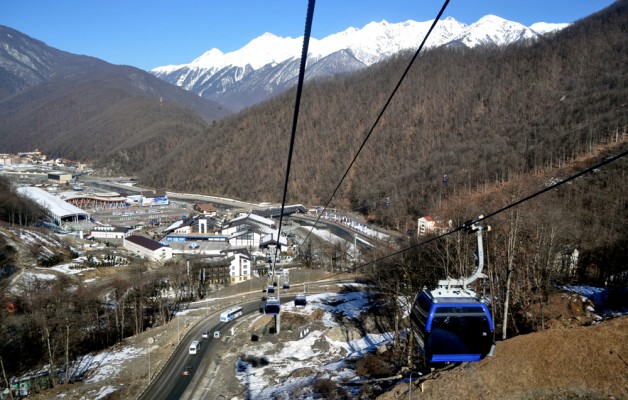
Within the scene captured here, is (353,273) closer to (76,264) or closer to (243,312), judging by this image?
(243,312)

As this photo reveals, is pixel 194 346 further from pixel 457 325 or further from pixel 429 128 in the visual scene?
pixel 429 128

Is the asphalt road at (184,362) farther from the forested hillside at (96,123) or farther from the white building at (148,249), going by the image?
the forested hillside at (96,123)

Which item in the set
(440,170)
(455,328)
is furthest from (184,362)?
(440,170)

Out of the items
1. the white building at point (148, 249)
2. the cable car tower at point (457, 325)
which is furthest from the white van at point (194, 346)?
the white building at point (148, 249)

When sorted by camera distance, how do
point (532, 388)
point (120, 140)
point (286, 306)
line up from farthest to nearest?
point (120, 140) < point (286, 306) < point (532, 388)

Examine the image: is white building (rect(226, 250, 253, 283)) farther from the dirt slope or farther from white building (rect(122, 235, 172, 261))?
the dirt slope

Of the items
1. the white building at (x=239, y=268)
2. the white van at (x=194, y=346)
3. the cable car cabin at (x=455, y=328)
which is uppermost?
the cable car cabin at (x=455, y=328)

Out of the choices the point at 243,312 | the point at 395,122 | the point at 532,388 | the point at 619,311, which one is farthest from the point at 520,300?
the point at 395,122
